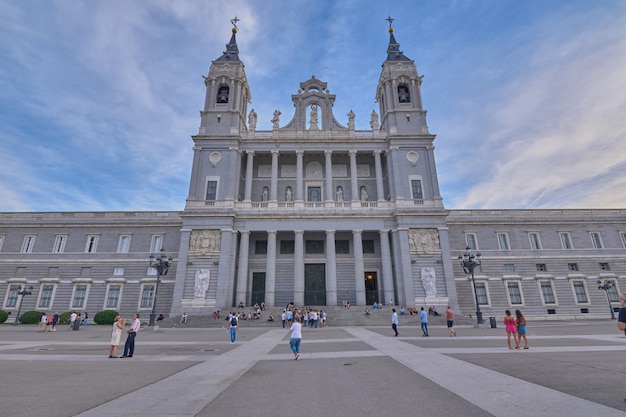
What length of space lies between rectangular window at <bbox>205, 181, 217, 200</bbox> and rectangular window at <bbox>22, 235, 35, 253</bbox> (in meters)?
22.3

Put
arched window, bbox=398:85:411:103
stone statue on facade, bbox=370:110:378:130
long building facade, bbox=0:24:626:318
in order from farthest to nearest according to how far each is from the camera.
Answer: arched window, bbox=398:85:411:103
stone statue on facade, bbox=370:110:378:130
long building facade, bbox=0:24:626:318

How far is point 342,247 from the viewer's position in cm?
3612

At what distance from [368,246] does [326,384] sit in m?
30.1

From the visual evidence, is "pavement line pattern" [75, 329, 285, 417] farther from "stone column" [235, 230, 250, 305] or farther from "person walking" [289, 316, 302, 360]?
"stone column" [235, 230, 250, 305]

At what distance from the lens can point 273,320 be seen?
2698 cm

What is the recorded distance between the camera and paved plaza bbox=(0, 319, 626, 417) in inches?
205

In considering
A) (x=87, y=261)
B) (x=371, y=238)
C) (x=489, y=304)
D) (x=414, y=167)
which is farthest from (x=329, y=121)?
(x=87, y=261)

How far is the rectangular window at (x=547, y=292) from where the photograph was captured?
34375 mm

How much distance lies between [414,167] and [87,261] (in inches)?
1567

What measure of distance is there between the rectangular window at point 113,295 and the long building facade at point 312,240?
221mm

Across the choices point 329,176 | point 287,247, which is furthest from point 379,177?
point 287,247

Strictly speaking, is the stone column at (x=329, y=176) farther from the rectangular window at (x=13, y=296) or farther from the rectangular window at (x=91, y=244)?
the rectangular window at (x=13, y=296)

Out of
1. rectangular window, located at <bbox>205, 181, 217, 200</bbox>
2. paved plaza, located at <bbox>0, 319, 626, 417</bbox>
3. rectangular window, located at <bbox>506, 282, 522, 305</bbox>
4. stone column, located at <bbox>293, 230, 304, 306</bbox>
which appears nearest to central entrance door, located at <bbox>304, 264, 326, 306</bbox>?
stone column, located at <bbox>293, 230, 304, 306</bbox>

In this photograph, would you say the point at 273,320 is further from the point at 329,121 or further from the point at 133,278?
the point at 329,121
